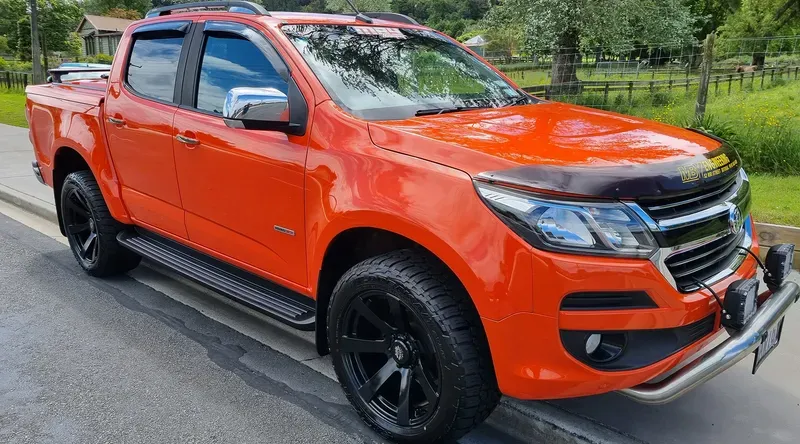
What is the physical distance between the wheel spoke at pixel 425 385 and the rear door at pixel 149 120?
195 cm

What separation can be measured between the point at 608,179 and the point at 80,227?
14.4ft

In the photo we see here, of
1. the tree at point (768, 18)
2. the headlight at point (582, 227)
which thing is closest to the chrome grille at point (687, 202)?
the headlight at point (582, 227)

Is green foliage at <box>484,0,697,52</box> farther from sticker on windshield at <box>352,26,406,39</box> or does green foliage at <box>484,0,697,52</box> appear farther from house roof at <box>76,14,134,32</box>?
house roof at <box>76,14,134,32</box>

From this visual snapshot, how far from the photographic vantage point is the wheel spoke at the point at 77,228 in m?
5.14

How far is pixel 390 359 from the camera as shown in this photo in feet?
9.44

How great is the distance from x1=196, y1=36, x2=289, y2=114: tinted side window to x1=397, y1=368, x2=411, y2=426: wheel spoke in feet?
5.03

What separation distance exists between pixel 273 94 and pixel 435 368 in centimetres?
145

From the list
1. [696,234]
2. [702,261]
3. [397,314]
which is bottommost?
[397,314]

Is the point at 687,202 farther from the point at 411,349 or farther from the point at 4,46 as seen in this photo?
the point at 4,46

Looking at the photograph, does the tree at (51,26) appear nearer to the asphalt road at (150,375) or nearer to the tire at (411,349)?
the asphalt road at (150,375)

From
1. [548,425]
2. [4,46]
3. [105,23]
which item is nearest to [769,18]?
[548,425]

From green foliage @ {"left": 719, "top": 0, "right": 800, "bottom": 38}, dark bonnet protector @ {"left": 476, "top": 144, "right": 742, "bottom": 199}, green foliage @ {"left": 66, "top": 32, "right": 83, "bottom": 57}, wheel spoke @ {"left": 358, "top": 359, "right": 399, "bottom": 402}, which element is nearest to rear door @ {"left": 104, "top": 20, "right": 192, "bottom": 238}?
wheel spoke @ {"left": 358, "top": 359, "right": 399, "bottom": 402}

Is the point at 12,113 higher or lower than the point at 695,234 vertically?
lower

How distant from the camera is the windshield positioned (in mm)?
3170
